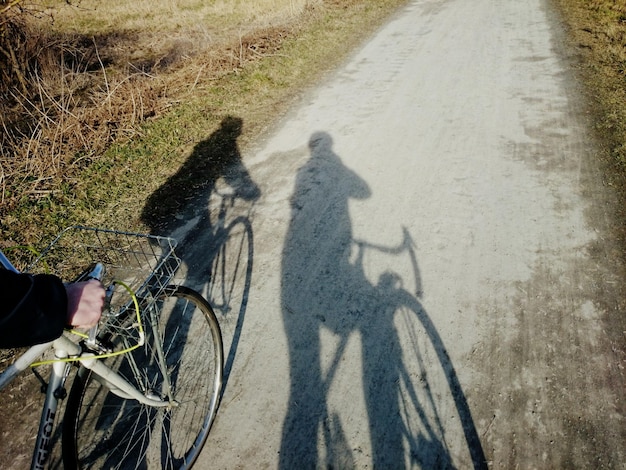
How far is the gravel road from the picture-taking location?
2768 mm

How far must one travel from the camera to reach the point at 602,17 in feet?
33.4

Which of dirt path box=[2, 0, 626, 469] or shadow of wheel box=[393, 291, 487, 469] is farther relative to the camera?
dirt path box=[2, 0, 626, 469]

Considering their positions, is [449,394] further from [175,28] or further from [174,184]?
A: [175,28]

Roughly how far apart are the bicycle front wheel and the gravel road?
176mm

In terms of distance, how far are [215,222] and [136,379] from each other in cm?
248

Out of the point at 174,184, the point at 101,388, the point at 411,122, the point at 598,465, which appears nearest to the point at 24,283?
the point at 101,388

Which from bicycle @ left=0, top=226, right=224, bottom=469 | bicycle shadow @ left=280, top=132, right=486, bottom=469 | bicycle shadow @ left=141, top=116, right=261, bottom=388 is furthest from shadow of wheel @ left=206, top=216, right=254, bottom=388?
bicycle shadow @ left=280, top=132, right=486, bottom=469

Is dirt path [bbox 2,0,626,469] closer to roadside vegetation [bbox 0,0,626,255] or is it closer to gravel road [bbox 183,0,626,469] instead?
gravel road [bbox 183,0,626,469]

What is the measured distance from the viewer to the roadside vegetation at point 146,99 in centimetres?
529

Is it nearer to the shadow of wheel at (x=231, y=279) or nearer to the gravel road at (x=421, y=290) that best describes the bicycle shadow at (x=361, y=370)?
the gravel road at (x=421, y=290)

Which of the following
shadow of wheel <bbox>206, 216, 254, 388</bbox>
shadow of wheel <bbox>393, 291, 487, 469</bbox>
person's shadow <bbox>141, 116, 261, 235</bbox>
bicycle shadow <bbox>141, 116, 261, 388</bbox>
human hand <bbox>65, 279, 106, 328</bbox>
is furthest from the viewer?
person's shadow <bbox>141, 116, 261, 235</bbox>

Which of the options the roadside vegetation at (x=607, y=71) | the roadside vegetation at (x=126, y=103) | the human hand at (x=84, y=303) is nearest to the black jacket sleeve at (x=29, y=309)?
the human hand at (x=84, y=303)

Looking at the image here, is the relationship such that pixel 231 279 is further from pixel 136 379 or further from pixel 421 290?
pixel 421 290

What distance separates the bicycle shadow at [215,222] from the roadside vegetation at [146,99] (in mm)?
282
